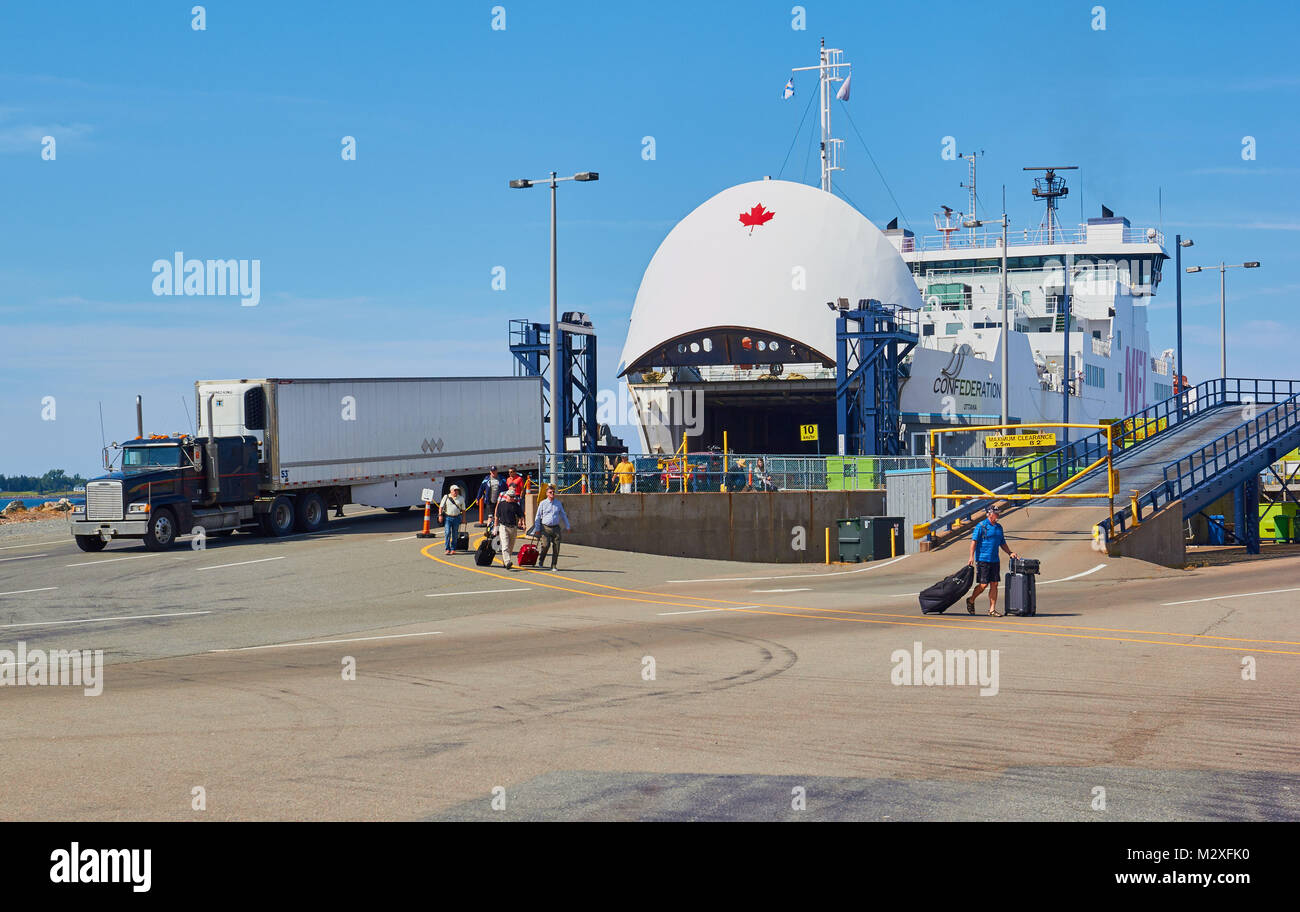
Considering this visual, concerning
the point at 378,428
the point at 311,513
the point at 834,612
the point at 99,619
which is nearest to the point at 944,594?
the point at 834,612

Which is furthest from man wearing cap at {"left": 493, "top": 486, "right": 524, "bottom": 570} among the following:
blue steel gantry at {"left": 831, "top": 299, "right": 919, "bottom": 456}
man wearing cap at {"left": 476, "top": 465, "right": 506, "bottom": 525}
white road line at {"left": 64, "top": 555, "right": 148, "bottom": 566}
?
blue steel gantry at {"left": 831, "top": 299, "right": 919, "bottom": 456}

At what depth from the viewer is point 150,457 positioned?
30578 millimetres

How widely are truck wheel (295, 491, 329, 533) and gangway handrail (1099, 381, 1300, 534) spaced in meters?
21.4

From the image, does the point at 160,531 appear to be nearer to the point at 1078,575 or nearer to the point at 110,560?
the point at 110,560

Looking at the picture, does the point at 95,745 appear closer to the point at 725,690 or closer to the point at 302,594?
the point at 725,690

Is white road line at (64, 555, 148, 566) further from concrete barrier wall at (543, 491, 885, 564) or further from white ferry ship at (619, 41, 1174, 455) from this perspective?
white ferry ship at (619, 41, 1174, 455)

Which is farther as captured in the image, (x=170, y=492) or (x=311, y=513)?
(x=311, y=513)

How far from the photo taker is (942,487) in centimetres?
3139

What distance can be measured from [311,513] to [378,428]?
3408mm

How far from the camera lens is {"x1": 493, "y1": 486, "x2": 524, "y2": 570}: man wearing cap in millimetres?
24844
